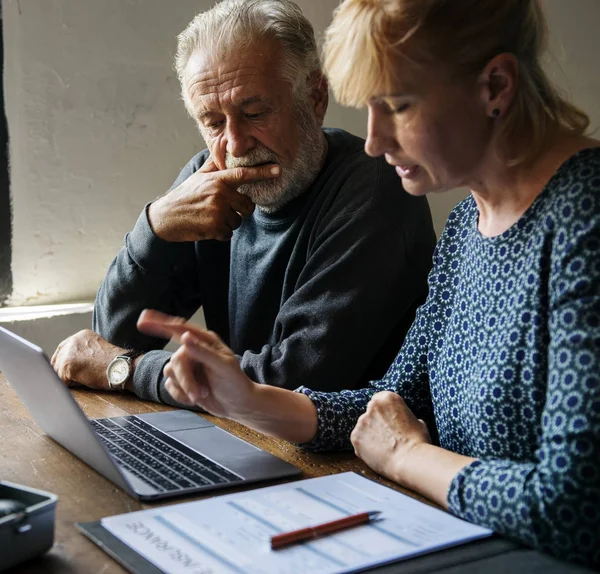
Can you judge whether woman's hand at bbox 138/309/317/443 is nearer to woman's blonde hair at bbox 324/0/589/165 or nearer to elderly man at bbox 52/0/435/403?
elderly man at bbox 52/0/435/403

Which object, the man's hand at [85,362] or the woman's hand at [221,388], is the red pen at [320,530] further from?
the man's hand at [85,362]

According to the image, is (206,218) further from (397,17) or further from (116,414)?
(397,17)

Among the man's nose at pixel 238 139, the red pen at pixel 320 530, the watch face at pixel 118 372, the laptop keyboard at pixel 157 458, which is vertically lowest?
the laptop keyboard at pixel 157 458

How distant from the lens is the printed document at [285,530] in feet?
2.67

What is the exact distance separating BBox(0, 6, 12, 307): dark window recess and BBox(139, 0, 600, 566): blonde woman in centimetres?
139

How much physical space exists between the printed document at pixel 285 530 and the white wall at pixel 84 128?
1626 mm

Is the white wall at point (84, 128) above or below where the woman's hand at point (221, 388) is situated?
above

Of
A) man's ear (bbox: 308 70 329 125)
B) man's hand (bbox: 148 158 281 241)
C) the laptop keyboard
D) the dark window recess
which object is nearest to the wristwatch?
the laptop keyboard

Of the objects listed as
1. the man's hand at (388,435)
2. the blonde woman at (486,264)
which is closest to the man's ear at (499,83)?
the blonde woman at (486,264)

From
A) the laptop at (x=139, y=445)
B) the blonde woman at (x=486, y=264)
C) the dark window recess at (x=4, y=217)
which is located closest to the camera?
the blonde woman at (x=486, y=264)

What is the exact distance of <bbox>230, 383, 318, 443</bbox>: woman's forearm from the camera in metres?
1.23

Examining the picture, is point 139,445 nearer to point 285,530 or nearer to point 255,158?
point 285,530

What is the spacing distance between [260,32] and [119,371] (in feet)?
2.42

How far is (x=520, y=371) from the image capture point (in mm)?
1052
